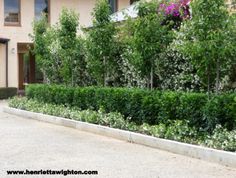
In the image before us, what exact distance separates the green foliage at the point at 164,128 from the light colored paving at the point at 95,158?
1.55ft

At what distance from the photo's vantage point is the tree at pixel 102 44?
47.0ft

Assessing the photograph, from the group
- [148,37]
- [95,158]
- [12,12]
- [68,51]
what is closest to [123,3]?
[12,12]

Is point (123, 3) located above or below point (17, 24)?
above

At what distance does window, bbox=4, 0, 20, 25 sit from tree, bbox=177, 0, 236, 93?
65.4 feet

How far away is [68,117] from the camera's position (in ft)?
47.6

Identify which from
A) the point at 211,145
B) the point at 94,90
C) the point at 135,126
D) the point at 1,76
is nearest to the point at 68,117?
the point at 94,90

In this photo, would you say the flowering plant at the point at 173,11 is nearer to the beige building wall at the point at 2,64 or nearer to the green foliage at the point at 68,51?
the green foliage at the point at 68,51

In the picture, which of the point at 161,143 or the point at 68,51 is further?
the point at 68,51

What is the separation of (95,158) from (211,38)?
11.1ft

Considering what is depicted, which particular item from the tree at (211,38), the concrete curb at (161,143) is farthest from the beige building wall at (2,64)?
the tree at (211,38)

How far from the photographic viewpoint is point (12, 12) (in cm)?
2848

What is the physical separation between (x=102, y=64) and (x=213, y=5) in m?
5.59

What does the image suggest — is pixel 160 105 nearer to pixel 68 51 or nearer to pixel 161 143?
pixel 161 143

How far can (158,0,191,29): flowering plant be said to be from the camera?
12.5m
